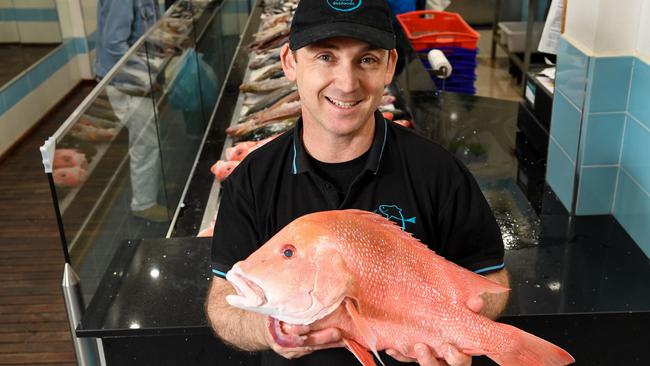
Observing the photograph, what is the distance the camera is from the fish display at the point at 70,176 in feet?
8.89

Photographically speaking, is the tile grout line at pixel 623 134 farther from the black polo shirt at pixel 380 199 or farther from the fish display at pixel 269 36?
the fish display at pixel 269 36

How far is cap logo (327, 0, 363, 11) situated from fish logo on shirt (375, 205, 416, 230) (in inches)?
18.3

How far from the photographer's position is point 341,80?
5.48 ft

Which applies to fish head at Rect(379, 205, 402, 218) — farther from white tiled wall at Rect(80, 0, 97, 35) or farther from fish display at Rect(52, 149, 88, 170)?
A: white tiled wall at Rect(80, 0, 97, 35)

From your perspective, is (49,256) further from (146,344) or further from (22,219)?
(146,344)

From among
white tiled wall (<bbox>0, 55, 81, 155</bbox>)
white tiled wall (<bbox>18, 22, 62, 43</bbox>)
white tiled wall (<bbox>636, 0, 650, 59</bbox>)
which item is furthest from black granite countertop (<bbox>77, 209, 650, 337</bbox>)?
white tiled wall (<bbox>18, 22, 62, 43</bbox>)

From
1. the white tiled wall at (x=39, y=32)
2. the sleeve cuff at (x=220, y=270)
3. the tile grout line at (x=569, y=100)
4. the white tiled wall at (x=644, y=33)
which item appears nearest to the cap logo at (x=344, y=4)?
the sleeve cuff at (x=220, y=270)

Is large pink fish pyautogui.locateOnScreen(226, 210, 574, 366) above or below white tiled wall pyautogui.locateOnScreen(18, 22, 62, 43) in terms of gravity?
above

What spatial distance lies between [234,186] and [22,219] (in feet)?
15.3

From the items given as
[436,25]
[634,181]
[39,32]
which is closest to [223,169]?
[634,181]

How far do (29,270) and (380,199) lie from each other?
13.4 feet

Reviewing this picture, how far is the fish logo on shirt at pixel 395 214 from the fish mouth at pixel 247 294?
46 centimetres

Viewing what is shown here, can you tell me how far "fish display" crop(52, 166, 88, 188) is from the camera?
2709 mm

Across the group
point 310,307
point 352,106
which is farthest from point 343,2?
point 310,307
